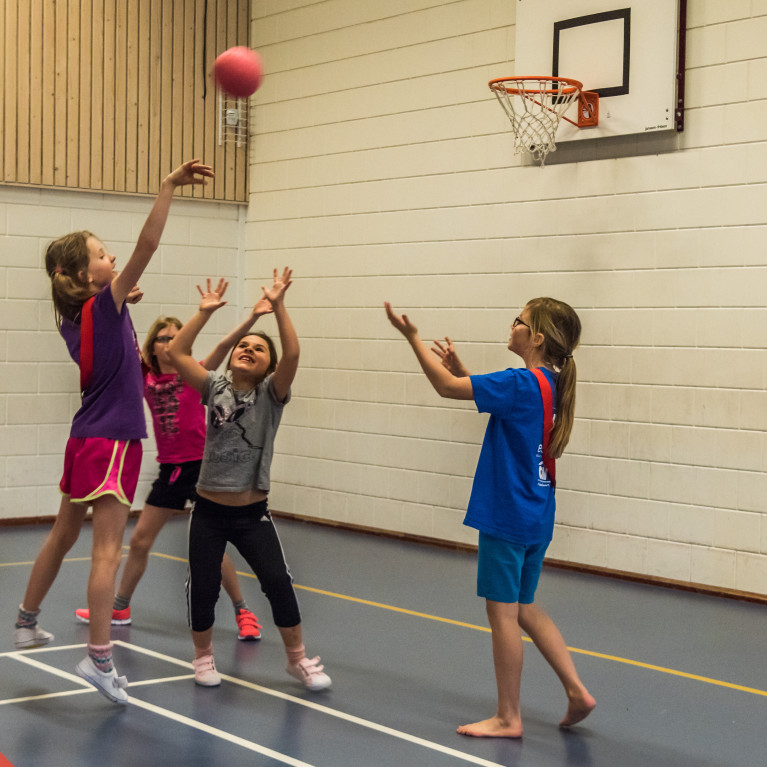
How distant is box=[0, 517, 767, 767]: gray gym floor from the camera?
3553 mm

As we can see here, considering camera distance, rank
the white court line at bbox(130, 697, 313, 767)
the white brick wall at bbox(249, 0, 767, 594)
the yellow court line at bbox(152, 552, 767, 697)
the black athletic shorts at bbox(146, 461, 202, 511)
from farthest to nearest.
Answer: the white brick wall at bbox(249, 0, 767, 594) < the black athletic shorts at bbox(146, 461, 202, 511) < the yellow court line at bbox(152, 552, 767, 697) < the white court line at bbox(130, 697, 313, 767)

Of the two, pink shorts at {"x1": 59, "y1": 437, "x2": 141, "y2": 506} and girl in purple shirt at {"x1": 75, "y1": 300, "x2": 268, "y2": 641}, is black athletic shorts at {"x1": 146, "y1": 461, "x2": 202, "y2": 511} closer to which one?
girl in purple shirt at {"x1": 75, "y1": 300, "x2": 268, "y2": 641}

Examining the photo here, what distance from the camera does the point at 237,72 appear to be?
4.92m

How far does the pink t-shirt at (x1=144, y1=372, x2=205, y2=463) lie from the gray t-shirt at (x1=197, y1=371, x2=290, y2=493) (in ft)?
3.29

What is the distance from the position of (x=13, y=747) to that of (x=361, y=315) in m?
4.96

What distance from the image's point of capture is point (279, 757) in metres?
3.45

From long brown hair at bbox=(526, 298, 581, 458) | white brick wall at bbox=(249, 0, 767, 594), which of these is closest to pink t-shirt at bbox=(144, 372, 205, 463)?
long brown hair at bbox=(526, 298, 581, 458)

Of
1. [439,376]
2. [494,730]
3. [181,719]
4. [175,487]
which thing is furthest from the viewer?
[175,487]

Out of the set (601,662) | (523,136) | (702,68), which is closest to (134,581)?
(601,662)

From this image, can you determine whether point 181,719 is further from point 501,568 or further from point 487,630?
→ point 487,630

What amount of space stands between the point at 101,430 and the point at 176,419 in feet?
4.08

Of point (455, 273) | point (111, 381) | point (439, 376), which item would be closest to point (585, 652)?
point (439, 376)

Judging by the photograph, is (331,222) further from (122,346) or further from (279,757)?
(279,757)

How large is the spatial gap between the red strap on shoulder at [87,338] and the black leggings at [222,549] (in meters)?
0.68
